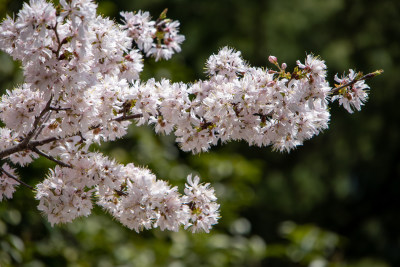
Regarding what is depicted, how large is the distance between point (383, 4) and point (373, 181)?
302 centimetres

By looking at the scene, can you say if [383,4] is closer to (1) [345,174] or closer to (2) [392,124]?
(2) [392,124]

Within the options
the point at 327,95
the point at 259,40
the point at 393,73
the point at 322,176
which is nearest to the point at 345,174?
the point at 322,176

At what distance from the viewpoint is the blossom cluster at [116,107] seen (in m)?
1.94

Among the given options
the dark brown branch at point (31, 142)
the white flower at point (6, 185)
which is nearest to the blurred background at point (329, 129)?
the white flower at point (6, 185)

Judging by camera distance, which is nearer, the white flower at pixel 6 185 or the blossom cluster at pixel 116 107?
the blossom cluster at pixel 116 107

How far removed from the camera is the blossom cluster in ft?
6.38

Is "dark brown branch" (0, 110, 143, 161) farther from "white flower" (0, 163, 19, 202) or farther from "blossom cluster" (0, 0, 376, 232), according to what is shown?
"white flower" (0, 163, 19, 202)

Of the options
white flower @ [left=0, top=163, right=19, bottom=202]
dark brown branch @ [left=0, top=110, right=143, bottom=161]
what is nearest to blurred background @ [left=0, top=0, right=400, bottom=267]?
white flower @ [left=0, top=163, right=19, bottom=202]

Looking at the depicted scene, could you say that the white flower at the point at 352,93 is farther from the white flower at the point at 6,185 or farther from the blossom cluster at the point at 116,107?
the white flower at the point at 6,185

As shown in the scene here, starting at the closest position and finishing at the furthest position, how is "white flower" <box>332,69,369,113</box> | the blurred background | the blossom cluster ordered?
the blossom cluster
"white flower" <box>332,69,369,113</box>
the blurred background

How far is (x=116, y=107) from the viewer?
2.12 m

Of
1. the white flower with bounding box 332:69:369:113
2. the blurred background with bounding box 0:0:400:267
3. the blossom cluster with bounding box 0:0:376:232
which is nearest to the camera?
the blossom cluster with bounding box 0:0:376:232

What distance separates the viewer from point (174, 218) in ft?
7.27

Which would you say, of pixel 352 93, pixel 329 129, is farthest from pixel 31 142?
pixel 329 129
